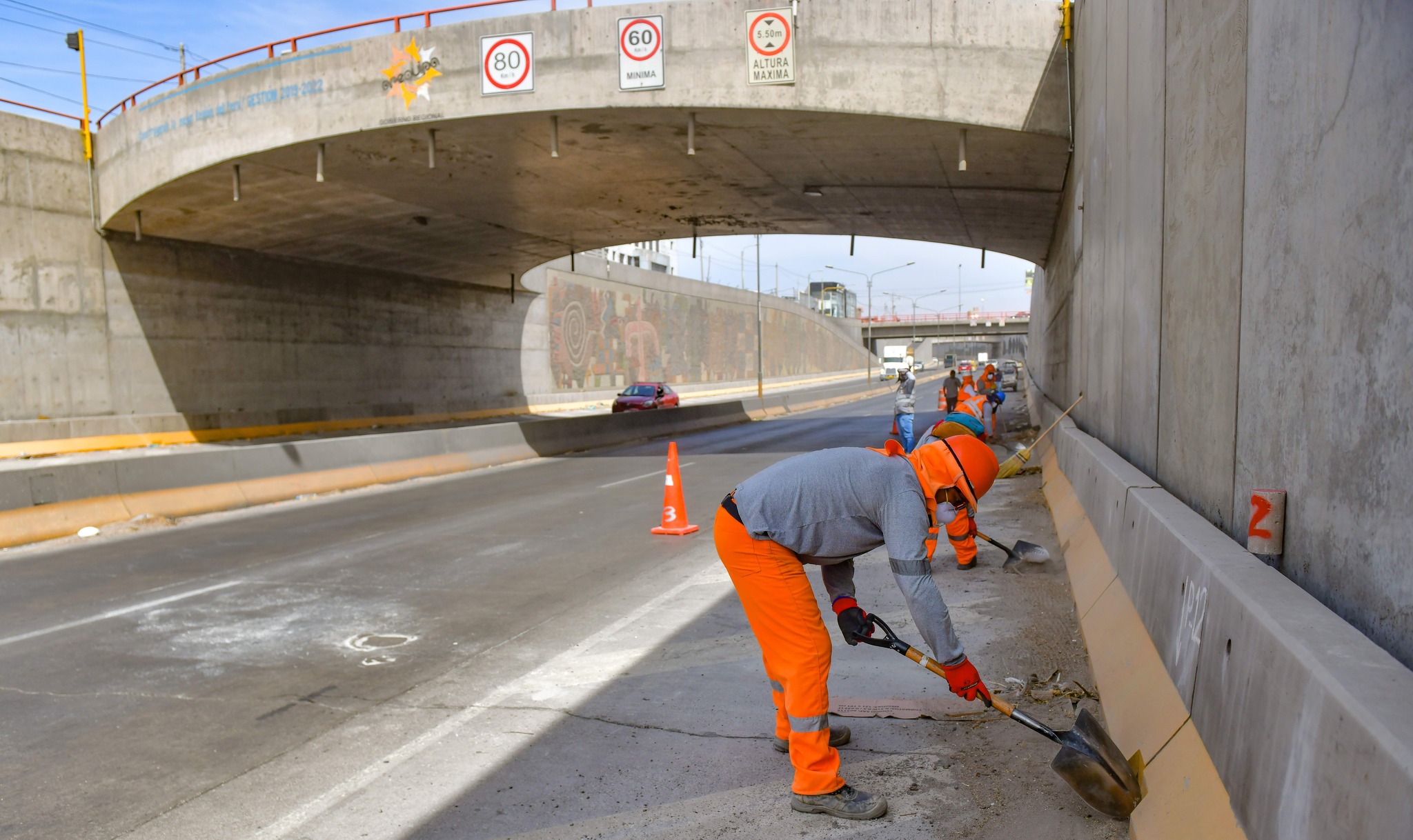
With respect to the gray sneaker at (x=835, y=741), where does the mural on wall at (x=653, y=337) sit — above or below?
above

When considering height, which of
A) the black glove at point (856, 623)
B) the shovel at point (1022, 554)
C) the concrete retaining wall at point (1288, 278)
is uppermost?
the concrete retaining wall at point (1288, 278)

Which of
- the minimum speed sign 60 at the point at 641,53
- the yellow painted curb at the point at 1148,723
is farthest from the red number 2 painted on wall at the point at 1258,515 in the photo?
the minimum speed sign 60 at the point at 641,53

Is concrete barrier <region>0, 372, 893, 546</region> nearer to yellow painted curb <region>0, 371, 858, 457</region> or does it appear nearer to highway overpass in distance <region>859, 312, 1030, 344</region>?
yellow painted curb <region>0, 371, 858, 457</region>

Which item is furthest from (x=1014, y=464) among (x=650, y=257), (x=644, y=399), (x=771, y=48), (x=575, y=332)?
(x=650, y=257)

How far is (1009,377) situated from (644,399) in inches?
1491

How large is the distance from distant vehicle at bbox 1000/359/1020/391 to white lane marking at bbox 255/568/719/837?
52.3 metres

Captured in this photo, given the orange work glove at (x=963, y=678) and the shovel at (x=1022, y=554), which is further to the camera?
the shovel at (x=1022, y=554)

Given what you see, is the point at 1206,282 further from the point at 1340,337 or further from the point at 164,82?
the point at 164,82

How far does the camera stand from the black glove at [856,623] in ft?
13.1

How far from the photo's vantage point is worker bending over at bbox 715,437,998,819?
3826mm

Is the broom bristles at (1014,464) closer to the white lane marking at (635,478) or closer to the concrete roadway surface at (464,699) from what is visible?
the concrete roadway surface at (464,699)

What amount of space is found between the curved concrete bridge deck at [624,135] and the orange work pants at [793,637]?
11.7 meters

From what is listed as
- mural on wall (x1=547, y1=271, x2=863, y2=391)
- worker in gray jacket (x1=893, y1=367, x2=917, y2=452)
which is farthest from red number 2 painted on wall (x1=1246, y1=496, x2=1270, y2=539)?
mural on wall (x1=547, y1=271, x2=863, y2=391)

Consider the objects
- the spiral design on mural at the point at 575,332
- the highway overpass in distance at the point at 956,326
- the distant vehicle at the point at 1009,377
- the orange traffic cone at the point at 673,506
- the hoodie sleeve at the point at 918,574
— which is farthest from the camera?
the highway overpass in distance at the point at 956,326
